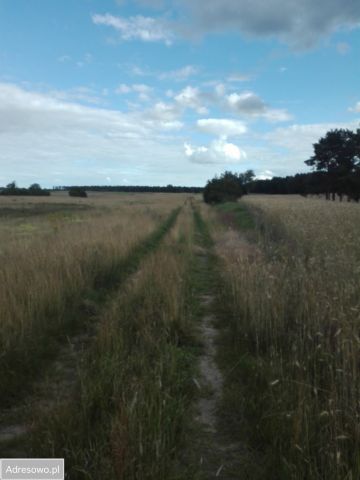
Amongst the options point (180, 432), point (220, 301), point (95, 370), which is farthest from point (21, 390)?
point (220, 301)

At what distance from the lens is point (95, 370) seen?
173 inches

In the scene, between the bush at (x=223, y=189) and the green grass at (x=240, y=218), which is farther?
the bush at (x=223, y=189)

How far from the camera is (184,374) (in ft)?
15.1

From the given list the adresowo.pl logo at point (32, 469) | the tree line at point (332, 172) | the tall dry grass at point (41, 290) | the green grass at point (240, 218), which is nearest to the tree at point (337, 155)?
the tree line at point (332, 172)

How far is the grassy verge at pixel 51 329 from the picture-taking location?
14.7ft

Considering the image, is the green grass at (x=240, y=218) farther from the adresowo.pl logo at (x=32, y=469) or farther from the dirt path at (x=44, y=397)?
the adresowo.pl logo at (x=32, y=469)

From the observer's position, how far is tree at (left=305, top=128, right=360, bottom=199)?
55.7 metres

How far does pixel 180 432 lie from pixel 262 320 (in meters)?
2.38

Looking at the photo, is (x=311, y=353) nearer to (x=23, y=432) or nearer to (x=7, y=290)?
(x=23, y=432)

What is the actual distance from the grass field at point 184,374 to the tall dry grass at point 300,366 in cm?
2

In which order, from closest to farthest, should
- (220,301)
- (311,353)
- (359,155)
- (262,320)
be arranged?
(311,353)
(262,320)
(220,301)
(359,155)

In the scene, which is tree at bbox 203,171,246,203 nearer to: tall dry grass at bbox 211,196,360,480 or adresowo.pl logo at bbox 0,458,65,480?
tall dry grass at bbox 211,196,360,480

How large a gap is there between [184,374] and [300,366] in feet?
4.82

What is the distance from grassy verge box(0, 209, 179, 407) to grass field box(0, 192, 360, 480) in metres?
0.02
